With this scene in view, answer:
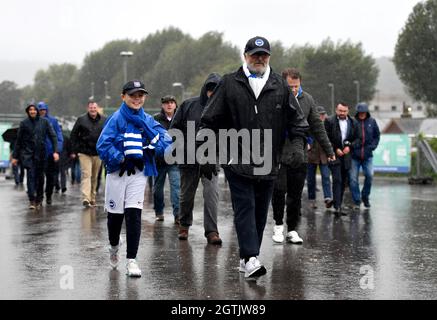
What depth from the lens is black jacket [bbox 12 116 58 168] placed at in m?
14.6

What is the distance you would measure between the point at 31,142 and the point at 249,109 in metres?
8.11

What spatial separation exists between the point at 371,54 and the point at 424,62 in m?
24.3

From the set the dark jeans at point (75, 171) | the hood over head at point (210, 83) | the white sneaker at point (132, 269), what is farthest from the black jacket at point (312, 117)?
the dark jeans at point (75, 171)

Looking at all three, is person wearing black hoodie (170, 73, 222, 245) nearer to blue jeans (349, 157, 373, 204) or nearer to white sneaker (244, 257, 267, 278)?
white sneaker (244, 257, 267, 278)

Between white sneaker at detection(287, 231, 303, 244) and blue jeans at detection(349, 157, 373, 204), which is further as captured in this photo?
blue jeans at detection(349, 157, 373, 204)

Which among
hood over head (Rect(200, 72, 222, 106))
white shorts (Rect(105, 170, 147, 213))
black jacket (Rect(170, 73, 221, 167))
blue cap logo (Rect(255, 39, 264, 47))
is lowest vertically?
white shorts (Rect(105, 170, 147, 213))

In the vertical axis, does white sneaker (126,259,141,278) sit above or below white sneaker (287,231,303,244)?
above

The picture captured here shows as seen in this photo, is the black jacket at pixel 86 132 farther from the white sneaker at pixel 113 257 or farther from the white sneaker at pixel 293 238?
the white sneaker at pixel 113 257

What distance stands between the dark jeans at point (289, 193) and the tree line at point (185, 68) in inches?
3487

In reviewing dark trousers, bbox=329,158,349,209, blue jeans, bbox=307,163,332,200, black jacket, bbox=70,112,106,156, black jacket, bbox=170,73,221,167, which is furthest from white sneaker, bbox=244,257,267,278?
black jacket, bbox=70,112,106,156

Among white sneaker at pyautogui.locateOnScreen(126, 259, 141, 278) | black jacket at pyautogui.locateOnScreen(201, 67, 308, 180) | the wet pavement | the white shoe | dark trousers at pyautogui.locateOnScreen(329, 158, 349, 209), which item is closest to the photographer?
the wet pavement

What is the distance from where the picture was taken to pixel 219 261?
28.1 ft

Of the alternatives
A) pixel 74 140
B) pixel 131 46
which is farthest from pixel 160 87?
pixel 74 140

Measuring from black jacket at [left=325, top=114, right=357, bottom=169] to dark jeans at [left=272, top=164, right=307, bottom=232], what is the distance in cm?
383
